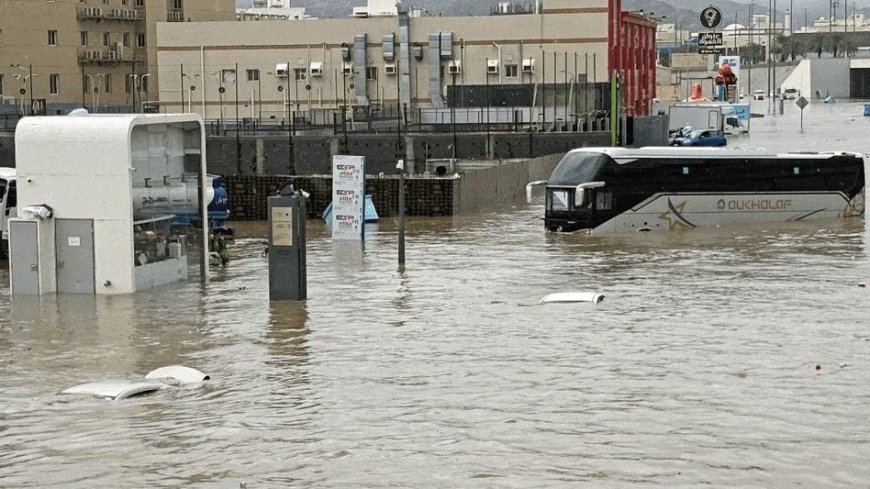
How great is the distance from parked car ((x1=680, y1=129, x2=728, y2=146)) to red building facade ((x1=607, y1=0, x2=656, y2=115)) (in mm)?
4112

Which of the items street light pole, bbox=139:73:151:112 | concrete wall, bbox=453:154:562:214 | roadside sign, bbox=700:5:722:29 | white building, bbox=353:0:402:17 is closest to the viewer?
concrete wall, bbox=453:154:562:214

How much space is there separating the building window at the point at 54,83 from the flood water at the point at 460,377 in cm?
5552

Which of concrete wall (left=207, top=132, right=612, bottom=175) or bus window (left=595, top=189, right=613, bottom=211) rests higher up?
concrete wall (left=207, top=132, right=612, bottom=175)

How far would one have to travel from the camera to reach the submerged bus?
42.0 m

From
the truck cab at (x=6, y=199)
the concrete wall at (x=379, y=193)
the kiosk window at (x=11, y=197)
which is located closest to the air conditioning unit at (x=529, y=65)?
the concrete wall at (x=379, y=193)

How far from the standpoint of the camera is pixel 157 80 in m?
94.8

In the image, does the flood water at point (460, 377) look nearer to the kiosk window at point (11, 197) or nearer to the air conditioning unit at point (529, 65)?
the kiosk window at point (11, 197)

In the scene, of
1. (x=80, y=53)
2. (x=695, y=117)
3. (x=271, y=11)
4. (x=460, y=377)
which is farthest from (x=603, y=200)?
(x=271, y=11)

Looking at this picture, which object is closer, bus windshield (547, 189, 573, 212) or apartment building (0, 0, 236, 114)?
bus windshield (547, 189, 573, 212)

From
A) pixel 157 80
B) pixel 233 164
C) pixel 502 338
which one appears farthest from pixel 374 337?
pixel 157 80

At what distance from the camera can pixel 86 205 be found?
92.5ft

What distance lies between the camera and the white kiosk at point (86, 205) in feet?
92.1

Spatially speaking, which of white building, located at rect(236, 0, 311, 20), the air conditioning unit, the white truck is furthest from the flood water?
white building, located at rect(236, 0, 311, 20)

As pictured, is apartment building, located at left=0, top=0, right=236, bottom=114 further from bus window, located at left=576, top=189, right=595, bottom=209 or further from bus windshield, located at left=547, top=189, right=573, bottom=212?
bus window, located at left=576, top=189, right=595, bottom=209
